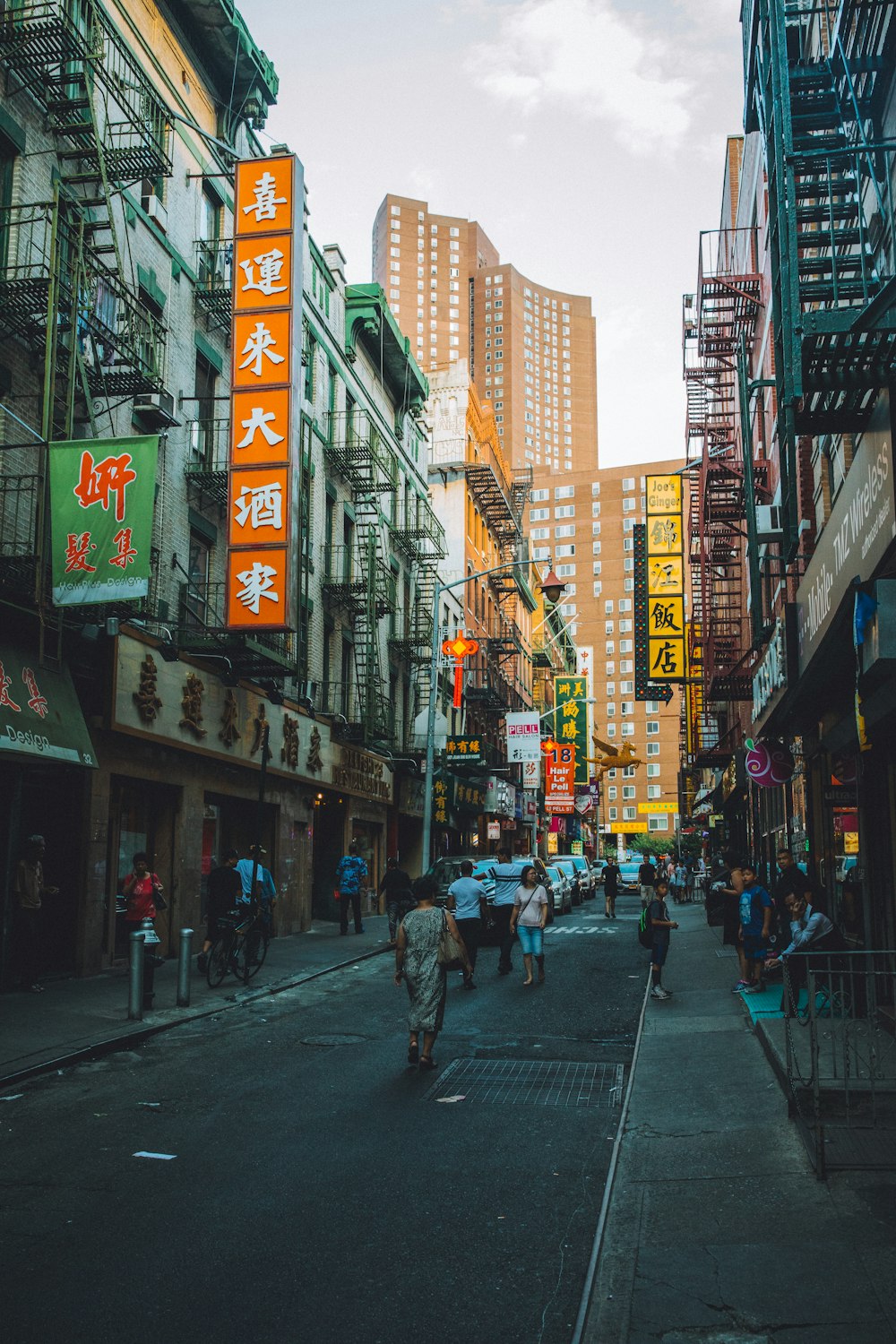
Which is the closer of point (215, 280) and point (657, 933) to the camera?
point (657, 933)

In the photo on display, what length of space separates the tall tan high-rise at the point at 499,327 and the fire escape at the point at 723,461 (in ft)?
435

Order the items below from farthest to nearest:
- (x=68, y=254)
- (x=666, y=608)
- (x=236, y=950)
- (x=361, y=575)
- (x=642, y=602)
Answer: (x=642, y=602)
(x=666, y=608)
(x=361, y=575)
(x=236, y=950)
(x=68, y=254)

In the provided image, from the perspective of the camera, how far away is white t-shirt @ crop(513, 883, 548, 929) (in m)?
16.5

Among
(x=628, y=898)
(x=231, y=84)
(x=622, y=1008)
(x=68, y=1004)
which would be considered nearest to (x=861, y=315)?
(x=622, y=1008)

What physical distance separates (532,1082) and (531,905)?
679 cm

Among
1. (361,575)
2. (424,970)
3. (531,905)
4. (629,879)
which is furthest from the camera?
(629,879)

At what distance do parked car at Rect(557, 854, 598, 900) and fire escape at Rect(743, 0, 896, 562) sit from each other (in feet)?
103

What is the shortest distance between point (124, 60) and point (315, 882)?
19.3 m

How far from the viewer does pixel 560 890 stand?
112 ft

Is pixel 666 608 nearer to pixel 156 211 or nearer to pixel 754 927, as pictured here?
pixel 156 211

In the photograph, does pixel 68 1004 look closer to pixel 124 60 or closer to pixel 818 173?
pixel 818 173

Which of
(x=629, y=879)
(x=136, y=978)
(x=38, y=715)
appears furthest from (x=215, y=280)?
(x=629, y=879)

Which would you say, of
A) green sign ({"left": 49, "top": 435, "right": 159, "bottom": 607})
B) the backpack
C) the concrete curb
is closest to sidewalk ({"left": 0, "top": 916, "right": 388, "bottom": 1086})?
the concrete curb

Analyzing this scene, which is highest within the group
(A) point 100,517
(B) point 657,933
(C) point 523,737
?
(A) point 100,517
